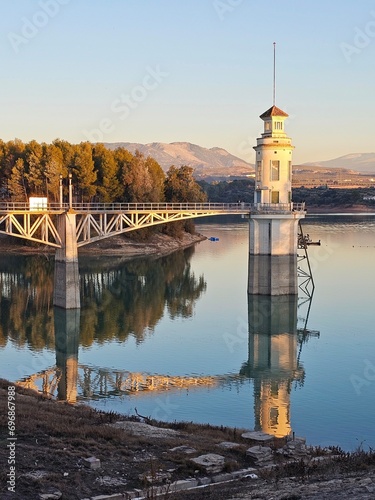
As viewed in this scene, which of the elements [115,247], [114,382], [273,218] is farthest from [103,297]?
[115,247]

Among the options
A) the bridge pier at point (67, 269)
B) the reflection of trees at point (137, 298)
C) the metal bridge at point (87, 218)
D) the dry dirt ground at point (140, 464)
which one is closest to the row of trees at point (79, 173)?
the reflection of trees at point (137, 298)

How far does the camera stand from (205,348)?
39.0 m

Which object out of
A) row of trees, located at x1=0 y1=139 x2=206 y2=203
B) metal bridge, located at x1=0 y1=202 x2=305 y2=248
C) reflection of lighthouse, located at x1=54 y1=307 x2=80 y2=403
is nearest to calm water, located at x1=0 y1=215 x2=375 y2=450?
reflection of lighthouse, located at x1=54 y1=307 x2=80 y2=403

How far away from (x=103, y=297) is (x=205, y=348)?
727 inches

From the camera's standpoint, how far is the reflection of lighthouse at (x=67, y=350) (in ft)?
100

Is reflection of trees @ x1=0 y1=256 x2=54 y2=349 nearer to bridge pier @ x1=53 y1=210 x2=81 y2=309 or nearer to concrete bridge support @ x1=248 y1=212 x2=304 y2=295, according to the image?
bridge pier @ x1=53 y1=210 x2=81 y2=309

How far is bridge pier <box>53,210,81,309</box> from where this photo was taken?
4766 centimetres

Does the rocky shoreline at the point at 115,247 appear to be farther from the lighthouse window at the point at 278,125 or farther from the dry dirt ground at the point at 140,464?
the dry dirt ground at the point at 140,464

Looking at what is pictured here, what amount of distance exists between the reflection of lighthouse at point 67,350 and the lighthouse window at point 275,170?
17938 millimetres

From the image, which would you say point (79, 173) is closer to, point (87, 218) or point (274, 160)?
point (87, 218)

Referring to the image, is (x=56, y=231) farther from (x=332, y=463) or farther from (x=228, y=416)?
(x=332, y=463)

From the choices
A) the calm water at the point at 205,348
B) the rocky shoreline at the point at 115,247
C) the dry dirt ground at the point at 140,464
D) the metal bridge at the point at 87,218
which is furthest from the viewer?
the rocky shoreline at the point at 115,247

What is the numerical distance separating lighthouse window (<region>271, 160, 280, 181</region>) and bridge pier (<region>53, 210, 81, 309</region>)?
51.2 ft

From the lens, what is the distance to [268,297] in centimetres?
5266
